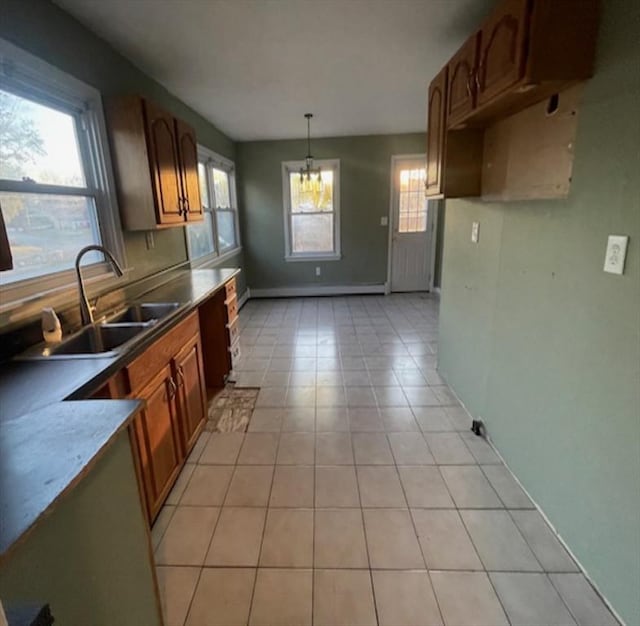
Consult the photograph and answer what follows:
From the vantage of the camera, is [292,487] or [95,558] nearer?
[95,558]

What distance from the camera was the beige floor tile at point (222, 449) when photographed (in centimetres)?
220

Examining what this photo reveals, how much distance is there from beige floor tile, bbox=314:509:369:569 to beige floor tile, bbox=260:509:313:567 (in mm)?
39

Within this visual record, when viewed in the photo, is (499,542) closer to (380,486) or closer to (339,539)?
(380,486)

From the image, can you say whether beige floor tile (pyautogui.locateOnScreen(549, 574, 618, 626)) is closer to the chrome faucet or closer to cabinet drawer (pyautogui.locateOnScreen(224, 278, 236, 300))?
the chrome faucet

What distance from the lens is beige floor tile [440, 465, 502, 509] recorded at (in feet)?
6.03

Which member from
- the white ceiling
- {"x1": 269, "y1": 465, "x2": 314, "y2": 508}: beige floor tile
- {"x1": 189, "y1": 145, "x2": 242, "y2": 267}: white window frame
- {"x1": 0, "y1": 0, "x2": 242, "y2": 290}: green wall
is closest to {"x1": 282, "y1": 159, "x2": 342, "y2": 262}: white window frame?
{"x1": 189, "y1": 145, "x2": 242, "y2": 267}: white window frame

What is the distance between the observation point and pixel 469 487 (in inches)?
76.5

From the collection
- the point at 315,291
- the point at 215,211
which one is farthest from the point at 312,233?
the point at 215,211

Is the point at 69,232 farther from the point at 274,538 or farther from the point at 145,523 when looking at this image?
the point at 274,538

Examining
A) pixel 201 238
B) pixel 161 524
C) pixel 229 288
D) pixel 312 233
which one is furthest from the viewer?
pixel 312 233

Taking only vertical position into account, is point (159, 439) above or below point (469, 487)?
above

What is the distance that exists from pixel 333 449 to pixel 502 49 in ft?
7.12

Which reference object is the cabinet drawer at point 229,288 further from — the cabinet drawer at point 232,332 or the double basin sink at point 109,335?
the double basin sink at point 109,335

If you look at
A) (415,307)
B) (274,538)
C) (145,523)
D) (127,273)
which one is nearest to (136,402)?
(145,523)
